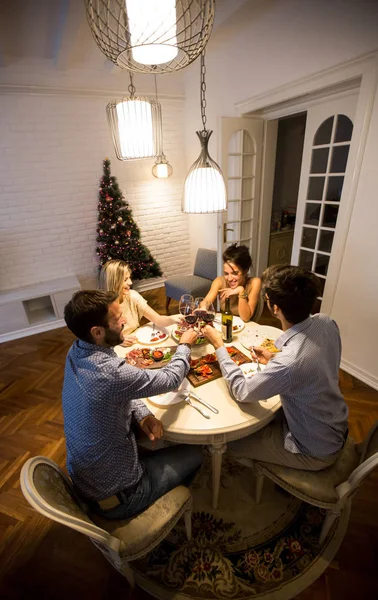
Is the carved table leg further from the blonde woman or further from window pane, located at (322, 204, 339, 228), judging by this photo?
window pane, located at (322, 204, 339, 228)

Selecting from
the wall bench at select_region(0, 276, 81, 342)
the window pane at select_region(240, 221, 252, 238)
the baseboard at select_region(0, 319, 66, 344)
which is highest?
the window pane at select_region(240, 221, 252, 238)

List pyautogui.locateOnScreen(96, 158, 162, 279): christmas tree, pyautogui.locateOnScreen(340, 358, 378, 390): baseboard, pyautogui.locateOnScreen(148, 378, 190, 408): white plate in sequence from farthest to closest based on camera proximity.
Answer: pyautogui.locateOnScreen(96, 158, 162, 279): christmas tree < pyautogui.locateOnScreen(340, 358, 378, 390): baseboard < pyautogui.locateOnScreen(148, 378, 190, 408): white plate

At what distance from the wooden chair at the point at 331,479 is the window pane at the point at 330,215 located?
2122mm

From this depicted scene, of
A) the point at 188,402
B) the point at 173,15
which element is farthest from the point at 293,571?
the point at 173,15

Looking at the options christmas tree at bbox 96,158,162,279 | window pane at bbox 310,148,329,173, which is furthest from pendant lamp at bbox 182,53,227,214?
christmas tree at bbox 96,158,162,279

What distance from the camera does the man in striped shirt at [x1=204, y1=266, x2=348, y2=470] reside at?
3.76 ft

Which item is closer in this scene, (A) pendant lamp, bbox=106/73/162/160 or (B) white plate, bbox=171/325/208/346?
(A) pendant lamp, bbox=106/73/162/160

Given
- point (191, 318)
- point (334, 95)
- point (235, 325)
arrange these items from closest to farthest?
point (191, 318), point (235, 325), point (334, 95)

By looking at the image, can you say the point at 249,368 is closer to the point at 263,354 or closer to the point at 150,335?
the point at 263,354

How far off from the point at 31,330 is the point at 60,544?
2.56 m

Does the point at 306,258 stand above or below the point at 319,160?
below

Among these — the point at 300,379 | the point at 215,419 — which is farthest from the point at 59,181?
the point at 300,379

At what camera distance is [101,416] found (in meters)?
1.09

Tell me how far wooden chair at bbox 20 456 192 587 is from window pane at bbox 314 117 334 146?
117 inches
